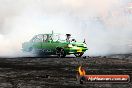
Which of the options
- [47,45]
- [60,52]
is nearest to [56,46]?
[60,52]

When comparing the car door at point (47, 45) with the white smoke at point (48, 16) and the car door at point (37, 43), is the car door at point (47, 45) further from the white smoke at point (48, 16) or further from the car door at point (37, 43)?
the white smoke at point (48, 16)

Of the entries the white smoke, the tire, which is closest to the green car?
the tire

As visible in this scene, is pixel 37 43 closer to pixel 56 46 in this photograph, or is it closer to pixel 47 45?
pixel 47 45

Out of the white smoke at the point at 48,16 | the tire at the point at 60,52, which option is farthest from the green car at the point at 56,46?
the white smoke at the point at 48,16

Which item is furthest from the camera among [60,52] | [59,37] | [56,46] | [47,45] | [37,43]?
[37,43]

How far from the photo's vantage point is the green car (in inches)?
1064

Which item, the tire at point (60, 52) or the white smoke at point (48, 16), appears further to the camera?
the white smoke at point (48, 16)

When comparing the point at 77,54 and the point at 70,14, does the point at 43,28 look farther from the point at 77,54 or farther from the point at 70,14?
the point at 77,54

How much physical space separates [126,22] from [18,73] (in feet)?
161

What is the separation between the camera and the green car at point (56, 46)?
1064 inches

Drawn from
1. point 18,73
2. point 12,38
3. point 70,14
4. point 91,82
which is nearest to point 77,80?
point 91,82

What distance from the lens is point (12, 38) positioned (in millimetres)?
35844

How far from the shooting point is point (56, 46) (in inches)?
1073

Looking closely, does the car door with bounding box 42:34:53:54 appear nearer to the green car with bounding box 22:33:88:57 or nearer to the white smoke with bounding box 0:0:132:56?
the green car with bounding box 22:33:88:57
